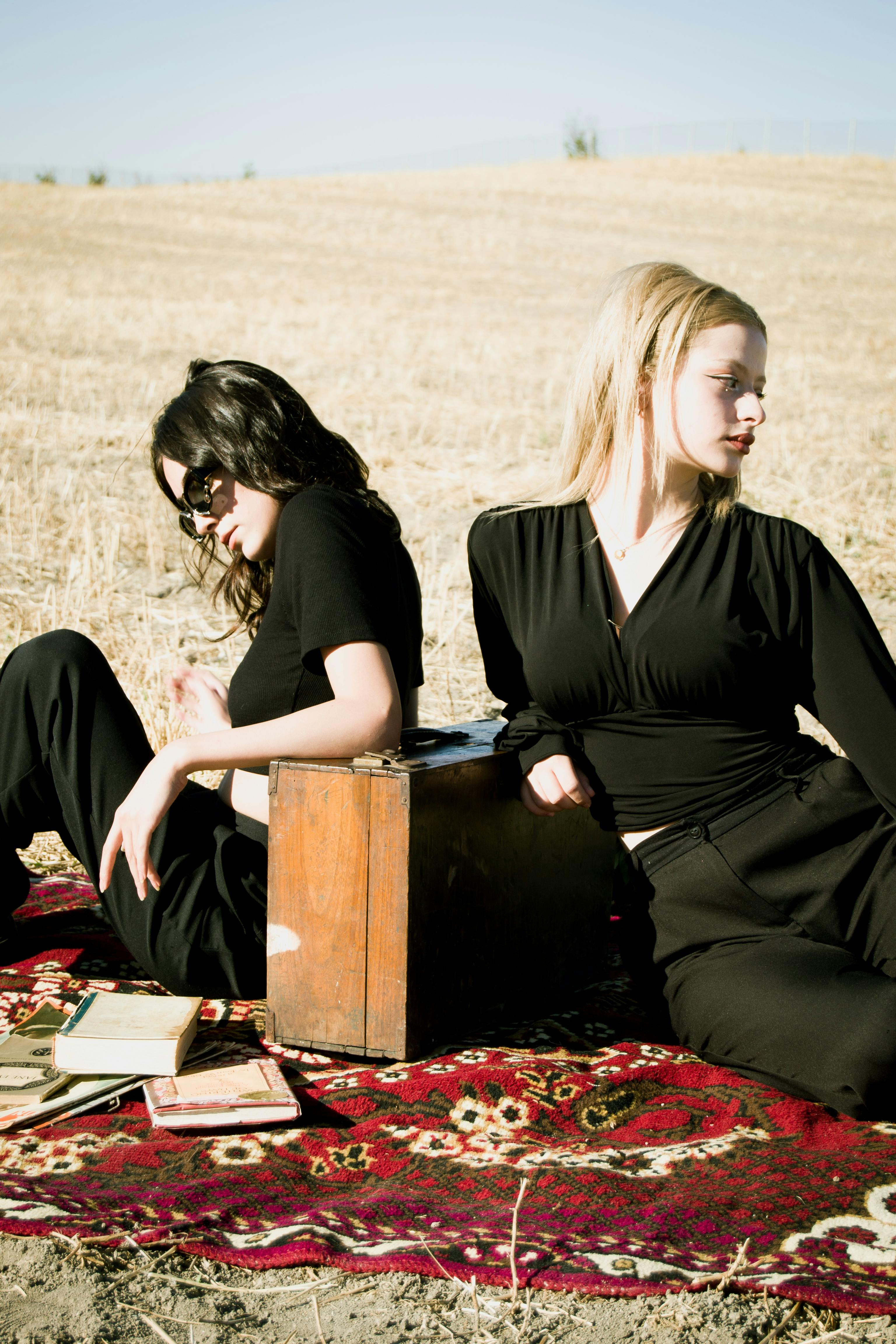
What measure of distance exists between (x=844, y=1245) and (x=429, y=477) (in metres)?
8.48

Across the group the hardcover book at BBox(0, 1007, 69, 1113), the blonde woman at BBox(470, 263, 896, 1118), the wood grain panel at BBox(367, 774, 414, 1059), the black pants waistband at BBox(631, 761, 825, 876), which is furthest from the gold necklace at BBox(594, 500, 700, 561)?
the hardcover book at BBox(0, 1007, 69, 1113)

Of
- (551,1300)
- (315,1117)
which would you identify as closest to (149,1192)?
(315,1117)

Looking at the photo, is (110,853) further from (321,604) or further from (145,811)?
(321,604)

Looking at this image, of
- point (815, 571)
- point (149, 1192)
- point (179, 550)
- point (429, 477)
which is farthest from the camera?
point (429, 477)

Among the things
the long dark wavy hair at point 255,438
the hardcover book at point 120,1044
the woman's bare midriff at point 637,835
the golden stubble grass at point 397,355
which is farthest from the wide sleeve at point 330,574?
the golden stubble grass at point 397,355

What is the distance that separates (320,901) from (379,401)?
10.4m

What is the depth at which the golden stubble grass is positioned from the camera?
7438mm

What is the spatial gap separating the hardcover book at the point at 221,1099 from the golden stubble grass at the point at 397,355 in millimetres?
2495

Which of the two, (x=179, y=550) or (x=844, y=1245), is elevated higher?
(x=179, y=550)

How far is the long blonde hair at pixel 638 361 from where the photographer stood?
9.48 feet

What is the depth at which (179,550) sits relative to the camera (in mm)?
8219

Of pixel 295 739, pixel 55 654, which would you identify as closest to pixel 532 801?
pixel 295 739

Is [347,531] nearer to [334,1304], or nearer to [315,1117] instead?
[315,1117]

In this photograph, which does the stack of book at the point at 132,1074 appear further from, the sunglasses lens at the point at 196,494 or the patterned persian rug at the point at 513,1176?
the sunglasses lens at the point at 196,494
